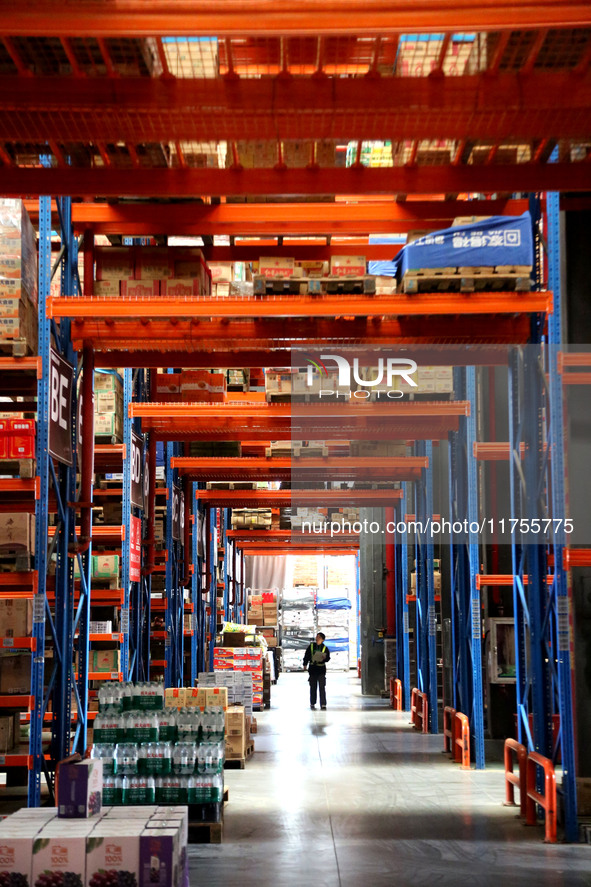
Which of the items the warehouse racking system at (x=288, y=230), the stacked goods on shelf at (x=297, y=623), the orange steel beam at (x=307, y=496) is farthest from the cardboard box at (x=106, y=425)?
the stacked goods on shelf at (x=297, y=623)

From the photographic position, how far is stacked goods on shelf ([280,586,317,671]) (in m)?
38.6

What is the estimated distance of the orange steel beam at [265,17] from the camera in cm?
527

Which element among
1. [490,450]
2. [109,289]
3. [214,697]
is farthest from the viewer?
[490,450]

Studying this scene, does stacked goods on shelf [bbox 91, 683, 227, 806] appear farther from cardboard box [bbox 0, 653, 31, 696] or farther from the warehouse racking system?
cardboard box [bbox 0, 653, 31, 696]

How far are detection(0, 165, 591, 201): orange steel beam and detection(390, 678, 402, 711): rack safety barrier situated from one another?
55.0 feet

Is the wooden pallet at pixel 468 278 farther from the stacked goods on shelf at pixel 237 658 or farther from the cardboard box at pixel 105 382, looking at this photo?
the stacked goods on shelf at pixel 237 658

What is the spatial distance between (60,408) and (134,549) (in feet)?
13.1

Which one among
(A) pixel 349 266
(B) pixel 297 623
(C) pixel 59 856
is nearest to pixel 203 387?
(A) pixel 349 266

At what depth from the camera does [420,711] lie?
18641 millimetres

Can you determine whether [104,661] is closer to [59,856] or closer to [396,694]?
[59,856]

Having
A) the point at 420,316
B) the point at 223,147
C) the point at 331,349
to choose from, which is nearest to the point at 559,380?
the point at 420,316

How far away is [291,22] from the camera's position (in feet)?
17.6

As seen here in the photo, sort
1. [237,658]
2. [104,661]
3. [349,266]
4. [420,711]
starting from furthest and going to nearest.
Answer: [237,658], [420,711], [104,661], [349,266]

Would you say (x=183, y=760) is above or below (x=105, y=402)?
below
